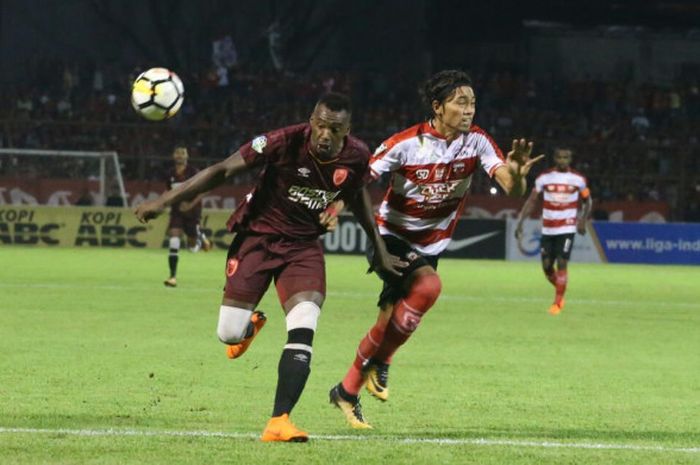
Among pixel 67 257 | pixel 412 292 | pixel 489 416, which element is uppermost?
pixel 412 292

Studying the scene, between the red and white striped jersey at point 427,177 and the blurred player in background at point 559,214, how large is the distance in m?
10.3

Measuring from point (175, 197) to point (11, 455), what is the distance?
1.66 m

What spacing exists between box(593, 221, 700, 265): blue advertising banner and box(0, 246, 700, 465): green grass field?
449 inches

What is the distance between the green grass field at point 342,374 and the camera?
7.54 metres

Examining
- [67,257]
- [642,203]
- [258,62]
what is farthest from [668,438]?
[258,62]

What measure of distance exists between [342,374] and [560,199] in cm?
917

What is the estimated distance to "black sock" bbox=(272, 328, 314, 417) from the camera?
303 inches

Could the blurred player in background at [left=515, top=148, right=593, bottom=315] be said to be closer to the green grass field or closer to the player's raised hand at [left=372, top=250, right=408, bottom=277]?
the green grass field

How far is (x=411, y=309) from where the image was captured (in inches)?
361

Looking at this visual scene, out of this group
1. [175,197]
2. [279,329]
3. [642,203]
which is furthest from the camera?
[642,203]

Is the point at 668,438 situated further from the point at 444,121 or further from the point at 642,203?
the point at 642,203

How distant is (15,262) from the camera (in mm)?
26594

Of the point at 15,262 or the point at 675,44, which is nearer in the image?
the point at 15,262

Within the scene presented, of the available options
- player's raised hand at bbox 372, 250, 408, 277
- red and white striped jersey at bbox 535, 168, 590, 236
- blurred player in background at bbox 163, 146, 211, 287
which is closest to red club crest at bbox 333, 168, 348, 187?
player's raised hand at bbox 372, 250, 408, 277
